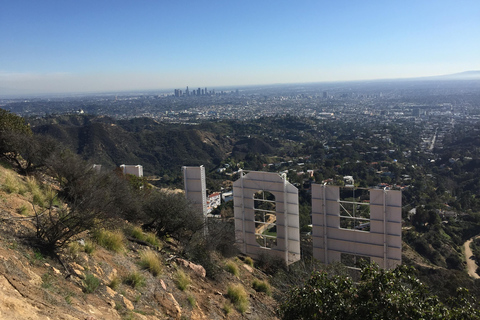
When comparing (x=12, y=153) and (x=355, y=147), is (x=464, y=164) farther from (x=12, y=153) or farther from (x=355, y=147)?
(x=12, y=153)

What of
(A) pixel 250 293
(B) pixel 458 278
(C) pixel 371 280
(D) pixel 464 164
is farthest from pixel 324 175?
(C) pixel 371 280

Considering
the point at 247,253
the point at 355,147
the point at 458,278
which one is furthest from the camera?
the point at 355,147

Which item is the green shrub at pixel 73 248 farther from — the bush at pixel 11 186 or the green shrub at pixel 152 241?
the bush at pixel 11 186

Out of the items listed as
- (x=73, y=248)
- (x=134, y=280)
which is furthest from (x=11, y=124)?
(x=134, y=280)

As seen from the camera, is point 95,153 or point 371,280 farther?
point 95,153

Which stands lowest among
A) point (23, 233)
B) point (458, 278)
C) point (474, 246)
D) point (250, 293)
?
point (474, 246)

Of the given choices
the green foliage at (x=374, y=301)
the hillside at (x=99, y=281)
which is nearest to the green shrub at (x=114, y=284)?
the hillside at (x=99, y=281)

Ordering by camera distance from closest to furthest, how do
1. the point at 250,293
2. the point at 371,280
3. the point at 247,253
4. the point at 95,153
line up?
the point at 371,280 < the point at 250,293 < the point at 247,253 < the point at 95,153
